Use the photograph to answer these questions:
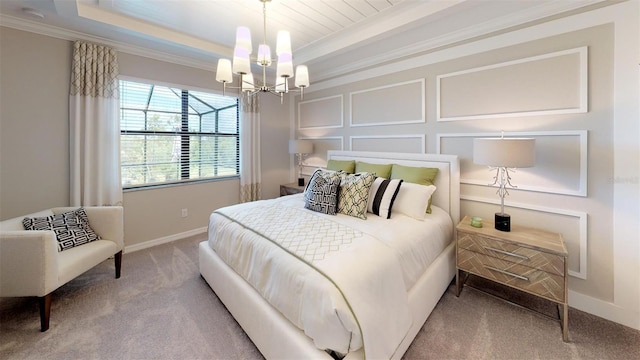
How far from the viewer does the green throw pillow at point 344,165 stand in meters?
3.41

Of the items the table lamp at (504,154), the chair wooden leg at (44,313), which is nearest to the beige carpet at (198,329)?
the chair wooden leg at (44,313)

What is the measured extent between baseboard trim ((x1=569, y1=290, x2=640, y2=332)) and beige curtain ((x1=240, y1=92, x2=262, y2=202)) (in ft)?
13.4

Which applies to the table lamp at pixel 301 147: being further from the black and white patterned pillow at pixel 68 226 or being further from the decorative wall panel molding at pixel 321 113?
the black and white patterned pillow at pixel 68 226

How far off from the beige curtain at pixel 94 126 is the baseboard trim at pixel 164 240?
640 mm

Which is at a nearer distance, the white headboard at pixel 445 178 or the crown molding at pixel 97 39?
the crown molding at pixel 97 39

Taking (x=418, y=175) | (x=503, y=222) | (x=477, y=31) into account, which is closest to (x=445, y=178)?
(x=418, y=175)

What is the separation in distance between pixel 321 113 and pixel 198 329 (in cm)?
346

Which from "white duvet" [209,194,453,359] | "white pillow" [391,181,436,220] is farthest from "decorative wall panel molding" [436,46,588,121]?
"white duvet" [209,194,453,359]

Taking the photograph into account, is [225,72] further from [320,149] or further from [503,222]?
[503,222]

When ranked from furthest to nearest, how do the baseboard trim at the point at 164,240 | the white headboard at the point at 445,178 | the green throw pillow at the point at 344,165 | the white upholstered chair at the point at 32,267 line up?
the green throw pillow at the point at 344,165 → the baseboard trim at the point at 164,240 → the white headboard at the point at 445,178 → the white upholstered chair at the point at 32,267

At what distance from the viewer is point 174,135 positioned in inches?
144

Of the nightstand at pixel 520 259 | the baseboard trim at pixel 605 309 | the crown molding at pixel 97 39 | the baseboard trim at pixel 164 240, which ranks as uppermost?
the crown molding at pixel 97 39

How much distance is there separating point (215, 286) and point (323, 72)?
3401 mm

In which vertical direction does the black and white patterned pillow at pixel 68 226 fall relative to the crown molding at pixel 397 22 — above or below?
below
